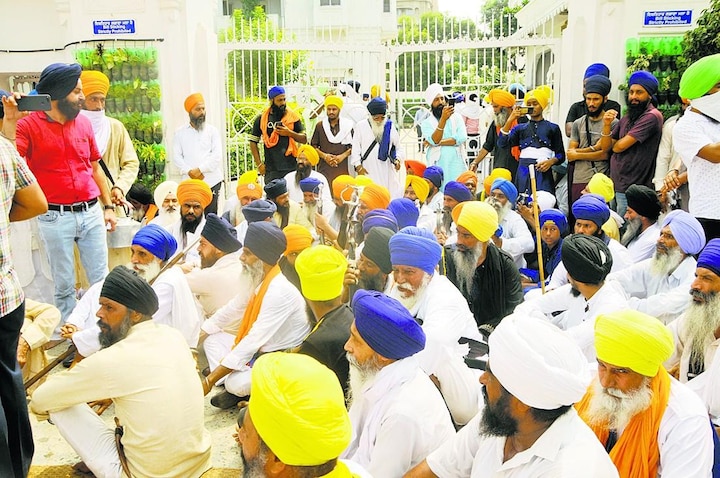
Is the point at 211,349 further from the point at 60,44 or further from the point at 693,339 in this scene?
the point at 60,44

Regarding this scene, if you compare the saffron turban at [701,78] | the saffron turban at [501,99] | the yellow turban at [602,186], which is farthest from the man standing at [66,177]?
the saffron turban at [501,99]

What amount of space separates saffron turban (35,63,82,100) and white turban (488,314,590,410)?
3.48 meters

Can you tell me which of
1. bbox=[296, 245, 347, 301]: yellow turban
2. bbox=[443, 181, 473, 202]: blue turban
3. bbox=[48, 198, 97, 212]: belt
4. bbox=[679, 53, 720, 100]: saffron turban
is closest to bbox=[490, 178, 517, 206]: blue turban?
bbox=[443, 181, 473, 202]: blue turban

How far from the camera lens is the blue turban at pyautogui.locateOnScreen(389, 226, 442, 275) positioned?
375 cm

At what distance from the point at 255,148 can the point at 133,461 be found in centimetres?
556

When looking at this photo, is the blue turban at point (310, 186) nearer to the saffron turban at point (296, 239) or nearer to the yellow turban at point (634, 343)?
the saffron turban at point (296, 239)

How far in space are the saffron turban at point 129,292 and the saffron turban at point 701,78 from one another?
3662mm

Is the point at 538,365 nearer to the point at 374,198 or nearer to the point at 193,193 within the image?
the point at 374,198

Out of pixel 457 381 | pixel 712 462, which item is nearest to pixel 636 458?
pixel 712 462

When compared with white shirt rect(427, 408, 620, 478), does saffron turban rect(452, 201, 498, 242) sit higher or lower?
higher

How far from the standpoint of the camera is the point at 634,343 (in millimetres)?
2516

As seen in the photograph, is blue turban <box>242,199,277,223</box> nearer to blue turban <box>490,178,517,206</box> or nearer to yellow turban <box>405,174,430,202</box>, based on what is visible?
yellow turban <box>405,174,430,202</box>

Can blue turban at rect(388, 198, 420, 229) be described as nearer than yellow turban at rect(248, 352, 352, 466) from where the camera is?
No

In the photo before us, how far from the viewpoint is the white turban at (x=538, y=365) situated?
2.15 meters
